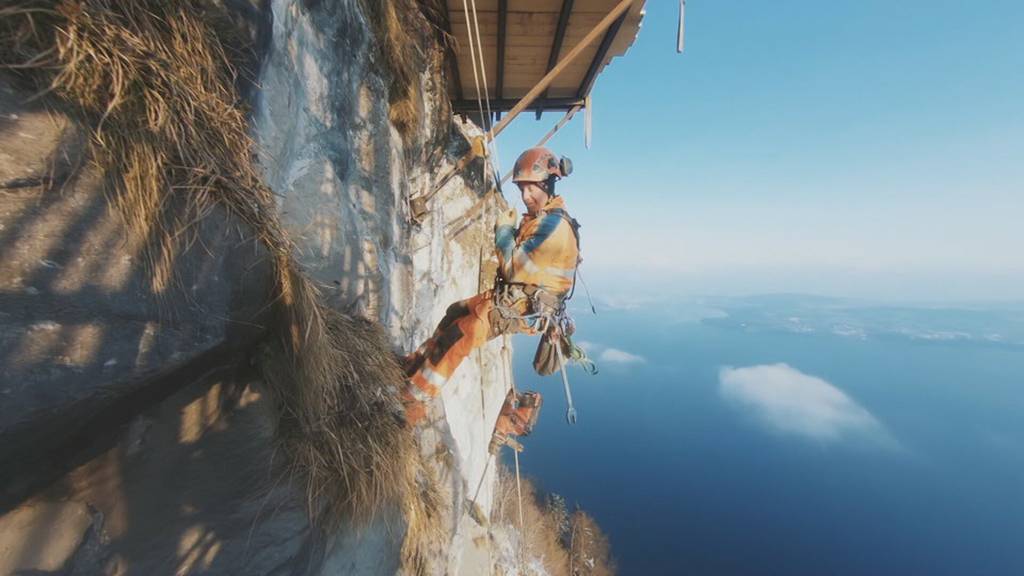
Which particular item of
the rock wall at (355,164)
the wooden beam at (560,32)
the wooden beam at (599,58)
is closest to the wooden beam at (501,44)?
the wooden beam at (560,32)

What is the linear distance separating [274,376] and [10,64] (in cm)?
169

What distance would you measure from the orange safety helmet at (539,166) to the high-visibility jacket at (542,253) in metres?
0.47

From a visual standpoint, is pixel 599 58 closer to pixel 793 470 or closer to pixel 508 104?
pixel 508 104

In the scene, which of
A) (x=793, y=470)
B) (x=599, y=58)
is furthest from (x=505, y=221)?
(x=793, y=470)

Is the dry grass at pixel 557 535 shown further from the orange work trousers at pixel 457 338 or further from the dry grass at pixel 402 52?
the dry grass at pixel 402 52

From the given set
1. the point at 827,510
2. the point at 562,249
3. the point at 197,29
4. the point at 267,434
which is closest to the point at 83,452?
the point at 267,434

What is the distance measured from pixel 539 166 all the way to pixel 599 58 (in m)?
2.63

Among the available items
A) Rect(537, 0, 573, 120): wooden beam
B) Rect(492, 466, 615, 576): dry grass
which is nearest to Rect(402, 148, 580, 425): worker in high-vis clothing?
Rect(537, 0, 573, 120): wooden beam

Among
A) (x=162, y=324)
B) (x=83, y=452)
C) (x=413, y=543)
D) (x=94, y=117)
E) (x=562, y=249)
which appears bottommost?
(x=413, y=543)

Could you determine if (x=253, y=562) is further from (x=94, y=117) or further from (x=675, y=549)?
(x=675, y=549)

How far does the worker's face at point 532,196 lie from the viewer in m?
4.04

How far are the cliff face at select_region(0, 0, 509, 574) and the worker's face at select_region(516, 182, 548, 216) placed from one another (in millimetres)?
1422

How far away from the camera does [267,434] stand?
89.7 inches

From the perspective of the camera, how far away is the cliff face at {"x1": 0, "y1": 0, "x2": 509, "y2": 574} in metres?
1.22
